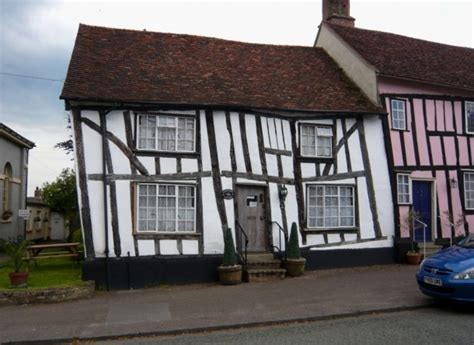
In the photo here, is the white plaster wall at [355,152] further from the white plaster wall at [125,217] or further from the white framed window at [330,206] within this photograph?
the white plaster wall at [125,217]

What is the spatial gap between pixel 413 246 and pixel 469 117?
18.5ft

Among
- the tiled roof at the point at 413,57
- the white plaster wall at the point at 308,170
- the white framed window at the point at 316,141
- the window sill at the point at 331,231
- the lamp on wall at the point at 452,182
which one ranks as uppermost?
the tiled roof at the point at 413,57

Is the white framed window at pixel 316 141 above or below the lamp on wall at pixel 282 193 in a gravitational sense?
above

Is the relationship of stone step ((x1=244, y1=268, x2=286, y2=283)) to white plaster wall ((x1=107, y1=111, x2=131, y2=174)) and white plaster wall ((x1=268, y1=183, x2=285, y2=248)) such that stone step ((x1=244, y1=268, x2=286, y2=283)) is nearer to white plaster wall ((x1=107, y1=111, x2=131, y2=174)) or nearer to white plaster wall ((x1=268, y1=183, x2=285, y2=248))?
white plaster wall ((x1=268, y1=183, x2=285, y2=248))

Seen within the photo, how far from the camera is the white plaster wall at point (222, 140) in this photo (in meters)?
13.9

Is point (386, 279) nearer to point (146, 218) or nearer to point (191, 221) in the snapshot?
point (191, 221)

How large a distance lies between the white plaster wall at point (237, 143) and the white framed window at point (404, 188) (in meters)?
5.61

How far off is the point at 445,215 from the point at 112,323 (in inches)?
489

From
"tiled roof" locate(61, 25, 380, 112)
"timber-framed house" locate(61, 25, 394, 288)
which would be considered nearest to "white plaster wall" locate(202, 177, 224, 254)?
"timber-framed house" locate(61, 25, 394, 288)

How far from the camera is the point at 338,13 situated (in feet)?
71.3

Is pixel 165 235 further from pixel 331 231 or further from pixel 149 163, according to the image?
pixel 331 231

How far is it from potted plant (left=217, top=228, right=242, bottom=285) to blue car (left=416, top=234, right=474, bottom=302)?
4.86 meters

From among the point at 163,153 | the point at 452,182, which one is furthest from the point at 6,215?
the point at 452,182

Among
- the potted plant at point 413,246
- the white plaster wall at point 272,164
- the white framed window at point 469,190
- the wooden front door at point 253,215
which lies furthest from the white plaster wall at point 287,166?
the white framed window at point 469,190
